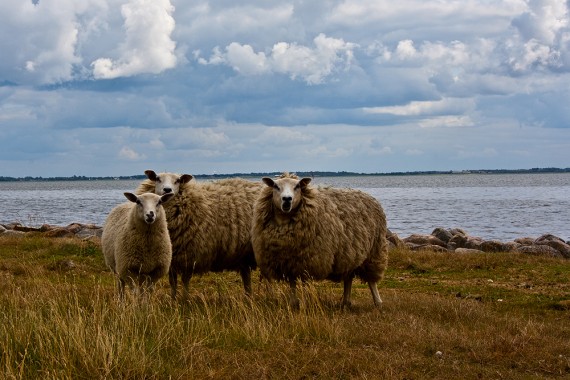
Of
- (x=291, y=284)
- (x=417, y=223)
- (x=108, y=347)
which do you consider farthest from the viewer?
(x=417, y=223)

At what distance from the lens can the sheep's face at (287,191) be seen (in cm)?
1109

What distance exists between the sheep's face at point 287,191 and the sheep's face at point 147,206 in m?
1.97

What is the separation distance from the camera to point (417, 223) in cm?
4728

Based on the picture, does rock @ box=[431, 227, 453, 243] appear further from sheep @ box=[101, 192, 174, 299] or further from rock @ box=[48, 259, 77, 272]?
sheep @ box=[101, 192, 174, 299]

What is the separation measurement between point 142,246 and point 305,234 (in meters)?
2.84

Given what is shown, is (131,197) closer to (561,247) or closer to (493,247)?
(493,247)

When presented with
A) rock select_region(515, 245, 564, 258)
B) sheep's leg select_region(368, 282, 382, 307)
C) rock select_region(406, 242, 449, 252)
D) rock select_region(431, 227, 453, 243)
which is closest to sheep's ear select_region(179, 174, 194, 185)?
sheep's leg select_region(368, 282, 382, 307)

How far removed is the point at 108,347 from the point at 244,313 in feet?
10.1

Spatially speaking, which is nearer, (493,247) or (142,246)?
(142,246)

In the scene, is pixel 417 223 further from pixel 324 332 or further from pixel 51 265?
pixel 324 332

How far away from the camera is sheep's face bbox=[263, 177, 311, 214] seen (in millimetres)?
11086

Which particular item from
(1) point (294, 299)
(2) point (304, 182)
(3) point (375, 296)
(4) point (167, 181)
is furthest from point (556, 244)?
(4) point (167, 181)

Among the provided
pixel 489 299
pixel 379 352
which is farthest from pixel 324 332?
pixel 489 299

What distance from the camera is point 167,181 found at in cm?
1238
